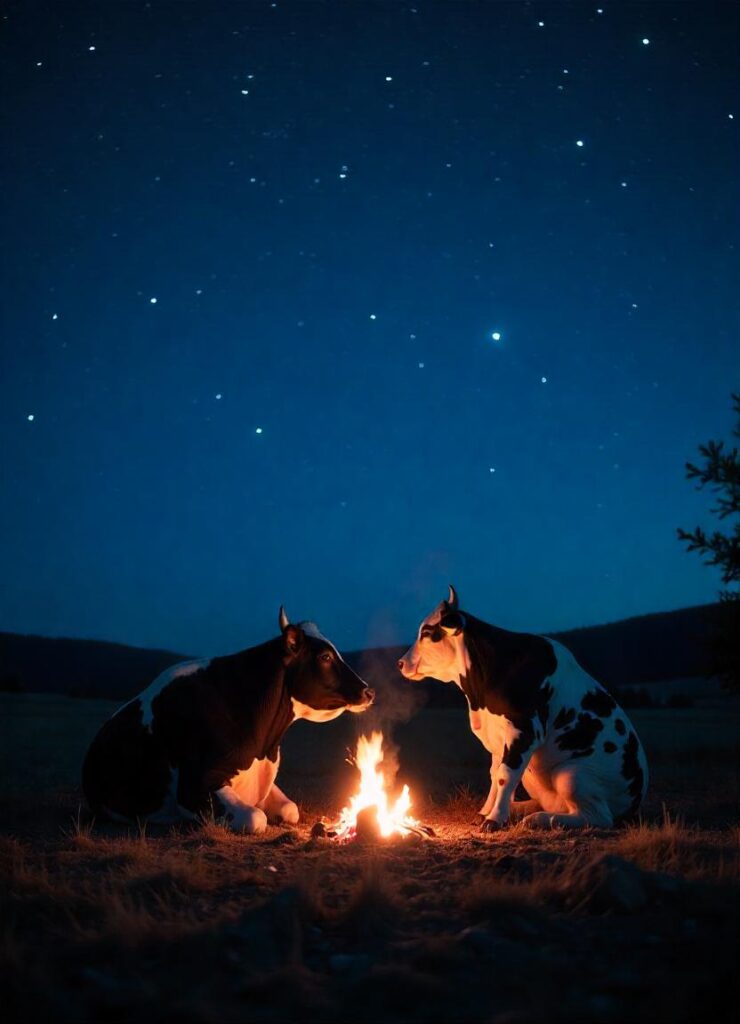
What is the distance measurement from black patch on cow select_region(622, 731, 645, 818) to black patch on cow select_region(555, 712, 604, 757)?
33 centimetres

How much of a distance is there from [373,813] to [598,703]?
110 inches

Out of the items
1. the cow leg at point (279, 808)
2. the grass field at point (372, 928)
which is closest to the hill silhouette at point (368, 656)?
the cow leg at point (279, 808)

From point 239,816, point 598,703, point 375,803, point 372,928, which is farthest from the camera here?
point 598,703

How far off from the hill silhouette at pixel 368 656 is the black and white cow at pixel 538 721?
46.8 metres

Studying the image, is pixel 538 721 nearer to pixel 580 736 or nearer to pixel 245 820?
pixel 580 736

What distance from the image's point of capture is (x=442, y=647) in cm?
945

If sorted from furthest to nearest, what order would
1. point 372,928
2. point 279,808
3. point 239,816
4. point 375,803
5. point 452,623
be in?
point 279,808 < point 452,623 < point 239,816 < point 375,803 < point 372,928

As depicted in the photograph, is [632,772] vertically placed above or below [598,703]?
below

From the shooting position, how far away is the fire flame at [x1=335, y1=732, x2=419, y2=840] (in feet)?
25.7

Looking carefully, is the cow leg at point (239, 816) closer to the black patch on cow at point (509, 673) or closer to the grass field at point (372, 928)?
the grass field at point (372, 928)

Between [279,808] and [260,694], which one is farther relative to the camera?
[279,808]

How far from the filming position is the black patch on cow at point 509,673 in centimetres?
904

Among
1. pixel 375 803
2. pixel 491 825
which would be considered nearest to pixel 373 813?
pixel 375 803

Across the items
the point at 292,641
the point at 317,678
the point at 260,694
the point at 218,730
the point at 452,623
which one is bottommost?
the point at 218,730
